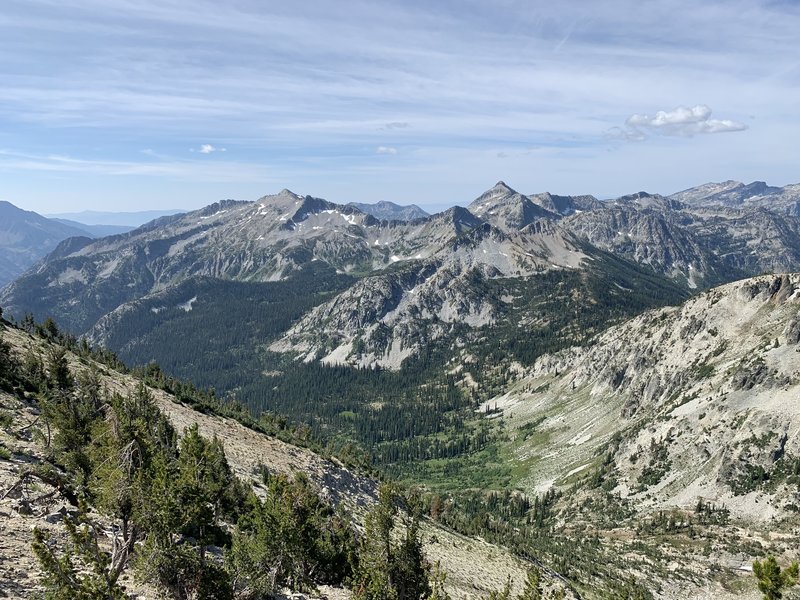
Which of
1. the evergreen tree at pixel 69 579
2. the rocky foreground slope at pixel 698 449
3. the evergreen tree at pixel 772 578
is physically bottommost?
the rocky foreground slope at pixel 698 449

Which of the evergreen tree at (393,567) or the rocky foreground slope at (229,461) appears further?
the evergreen tree at (393,567)

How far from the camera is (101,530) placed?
101 ft

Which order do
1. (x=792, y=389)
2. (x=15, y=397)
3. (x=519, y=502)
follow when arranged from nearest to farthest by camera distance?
(x=15, y=397) < (x=792, y=389) < (x=519, y=502)

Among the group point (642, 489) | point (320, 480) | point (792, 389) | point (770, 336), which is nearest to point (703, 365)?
point (770, 336)

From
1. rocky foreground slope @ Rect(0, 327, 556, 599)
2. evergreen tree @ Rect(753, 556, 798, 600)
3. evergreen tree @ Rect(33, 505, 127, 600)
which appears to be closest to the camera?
evergreen tree @ Rect(33, 505, 127, 600)

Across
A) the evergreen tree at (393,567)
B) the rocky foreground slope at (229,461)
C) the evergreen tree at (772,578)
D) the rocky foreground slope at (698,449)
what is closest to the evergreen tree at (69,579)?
the rocky foreground slope at (229,461)

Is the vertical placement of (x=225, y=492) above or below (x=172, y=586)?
below

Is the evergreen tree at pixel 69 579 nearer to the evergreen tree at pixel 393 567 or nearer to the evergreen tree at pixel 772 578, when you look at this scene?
the evergreen tree at pixel 393 567

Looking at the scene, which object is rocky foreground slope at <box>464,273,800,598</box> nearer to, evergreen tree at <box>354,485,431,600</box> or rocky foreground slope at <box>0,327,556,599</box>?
rocky foreground slope at <box>0,327,556,599</box>

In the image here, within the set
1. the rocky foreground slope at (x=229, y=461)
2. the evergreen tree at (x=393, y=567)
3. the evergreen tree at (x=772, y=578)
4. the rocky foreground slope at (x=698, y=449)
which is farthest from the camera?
the rocky foreground slope at (x=698, y=449)

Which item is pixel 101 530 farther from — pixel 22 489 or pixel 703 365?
pixel 703 365

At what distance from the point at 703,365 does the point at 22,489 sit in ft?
607

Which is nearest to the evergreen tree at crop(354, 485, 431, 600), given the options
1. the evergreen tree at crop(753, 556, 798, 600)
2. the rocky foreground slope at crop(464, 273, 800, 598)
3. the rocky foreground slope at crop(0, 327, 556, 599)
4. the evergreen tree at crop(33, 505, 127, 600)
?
the rocky foreground slope at crop(0, 327, 556, 599)

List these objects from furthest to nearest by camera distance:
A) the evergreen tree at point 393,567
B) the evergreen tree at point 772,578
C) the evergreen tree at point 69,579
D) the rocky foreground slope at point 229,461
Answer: the evergreen tree at point 393,567
the rocky foreground slope at point 229,461
the evergreen tree at point 772,578
the evergreen tree at point 69,579
